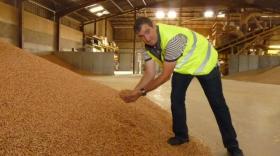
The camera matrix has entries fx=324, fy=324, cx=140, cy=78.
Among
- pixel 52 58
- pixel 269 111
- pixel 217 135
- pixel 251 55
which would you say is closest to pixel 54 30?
pixel 52 58

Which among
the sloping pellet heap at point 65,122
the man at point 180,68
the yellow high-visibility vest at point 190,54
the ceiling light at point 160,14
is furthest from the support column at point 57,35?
the yellow high-visibility vest at point 190,54

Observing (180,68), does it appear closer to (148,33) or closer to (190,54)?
(190,54)

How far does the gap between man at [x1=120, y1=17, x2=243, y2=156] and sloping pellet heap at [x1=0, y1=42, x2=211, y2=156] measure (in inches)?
8.1

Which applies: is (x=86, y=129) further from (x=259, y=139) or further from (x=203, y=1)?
(x=203, y=1)

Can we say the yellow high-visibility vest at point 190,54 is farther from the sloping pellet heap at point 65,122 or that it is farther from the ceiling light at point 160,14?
the ceiling light at point 160,14

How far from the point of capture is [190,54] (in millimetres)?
2201

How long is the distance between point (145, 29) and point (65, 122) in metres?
0.77

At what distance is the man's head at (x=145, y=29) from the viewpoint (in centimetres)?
205

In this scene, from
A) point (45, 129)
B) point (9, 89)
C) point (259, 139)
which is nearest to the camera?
point (45, 129)

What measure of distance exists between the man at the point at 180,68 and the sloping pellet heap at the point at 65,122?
0.68ft

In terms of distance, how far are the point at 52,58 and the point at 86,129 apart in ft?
33.8

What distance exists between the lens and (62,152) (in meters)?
1.71

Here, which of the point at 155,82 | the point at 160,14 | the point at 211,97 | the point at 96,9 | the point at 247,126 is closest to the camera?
the point at 155,82

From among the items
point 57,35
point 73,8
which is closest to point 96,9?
point 73,8
